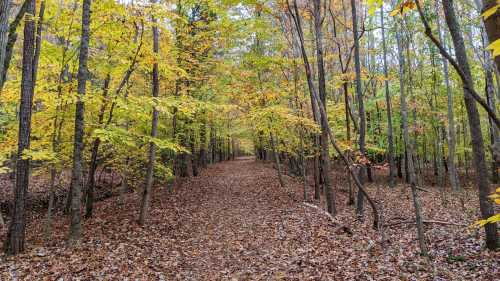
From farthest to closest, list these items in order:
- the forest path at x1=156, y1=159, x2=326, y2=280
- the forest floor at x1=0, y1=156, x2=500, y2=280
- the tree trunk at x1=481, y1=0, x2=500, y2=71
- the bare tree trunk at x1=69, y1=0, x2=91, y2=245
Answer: the bare tree trunk at x1=69, y1=0, x2=91, y2=245 < the forest path at x1=156, y1=159, x2=326, y2=280 < the forest floor at x1=0, y1=156, x2=500, y2=280 < the tree trunk at x1=481, y1=0, x2=500, y2=71

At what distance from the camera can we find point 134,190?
19344 millimetres

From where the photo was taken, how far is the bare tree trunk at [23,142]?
27.2ft

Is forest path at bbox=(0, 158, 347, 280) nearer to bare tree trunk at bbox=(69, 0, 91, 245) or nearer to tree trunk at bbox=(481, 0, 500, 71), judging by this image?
bare tree trunk at bbox=(69, 0, 91, 245)

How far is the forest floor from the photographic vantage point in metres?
7.14

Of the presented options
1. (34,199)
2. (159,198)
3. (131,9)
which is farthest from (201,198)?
(131,9)

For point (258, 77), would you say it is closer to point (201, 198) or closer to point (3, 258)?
point (201, 198)

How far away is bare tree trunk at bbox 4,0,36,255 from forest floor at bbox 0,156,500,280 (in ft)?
1.72

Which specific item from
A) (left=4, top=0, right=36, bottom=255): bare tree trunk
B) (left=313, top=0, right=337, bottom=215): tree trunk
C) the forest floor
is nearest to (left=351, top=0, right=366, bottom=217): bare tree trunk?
the forest floor

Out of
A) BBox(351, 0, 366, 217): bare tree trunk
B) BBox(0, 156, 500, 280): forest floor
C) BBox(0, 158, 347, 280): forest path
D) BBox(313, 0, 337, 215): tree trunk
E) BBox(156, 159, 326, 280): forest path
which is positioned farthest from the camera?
BBox(351, 0, 366, 217): bare tree trunk

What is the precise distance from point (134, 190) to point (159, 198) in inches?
155

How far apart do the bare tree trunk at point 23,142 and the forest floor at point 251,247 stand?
52 cm

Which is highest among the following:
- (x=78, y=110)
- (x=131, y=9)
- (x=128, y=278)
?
(x=131, y=9)

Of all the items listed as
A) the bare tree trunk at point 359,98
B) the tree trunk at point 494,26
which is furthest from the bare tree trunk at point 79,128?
the tree trunk at point 494,26

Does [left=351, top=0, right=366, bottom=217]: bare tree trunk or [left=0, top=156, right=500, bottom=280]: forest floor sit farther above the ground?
[left=351, top=0, right=366, bottom=217]: bare tree trunk
